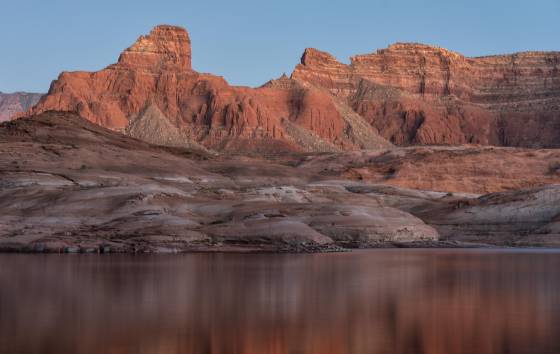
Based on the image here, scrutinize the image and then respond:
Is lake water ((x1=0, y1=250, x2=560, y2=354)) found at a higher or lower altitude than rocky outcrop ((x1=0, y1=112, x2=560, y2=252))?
lower

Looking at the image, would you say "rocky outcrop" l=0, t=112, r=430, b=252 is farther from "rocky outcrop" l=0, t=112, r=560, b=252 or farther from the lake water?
the lake water

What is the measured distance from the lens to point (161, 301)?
27422 millimetres

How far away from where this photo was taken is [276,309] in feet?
85.3

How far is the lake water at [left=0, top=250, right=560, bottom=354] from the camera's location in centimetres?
2005

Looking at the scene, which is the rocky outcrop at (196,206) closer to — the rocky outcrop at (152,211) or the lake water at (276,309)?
the rocky outcrop at (152,211)

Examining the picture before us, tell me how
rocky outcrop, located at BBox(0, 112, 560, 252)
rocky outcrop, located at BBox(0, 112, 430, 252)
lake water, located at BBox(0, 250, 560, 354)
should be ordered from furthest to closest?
rocky outcrop, located at BBox(0, 112, 560, 252)
rocky outcrop, located at BBox(0, 112, 430, 252)
lake water, located at BBox(0, 250, 560, 354)

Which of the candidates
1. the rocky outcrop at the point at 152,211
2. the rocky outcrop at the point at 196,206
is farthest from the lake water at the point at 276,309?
the rocky outcrop at the point at 196,206

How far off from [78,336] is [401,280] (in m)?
17.4

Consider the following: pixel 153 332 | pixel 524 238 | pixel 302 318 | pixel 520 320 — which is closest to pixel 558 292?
pixel 520 320

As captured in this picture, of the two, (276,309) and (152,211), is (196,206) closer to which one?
(152,211)

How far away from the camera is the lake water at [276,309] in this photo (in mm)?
20047

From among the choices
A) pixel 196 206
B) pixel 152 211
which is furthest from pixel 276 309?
pixel 196 206

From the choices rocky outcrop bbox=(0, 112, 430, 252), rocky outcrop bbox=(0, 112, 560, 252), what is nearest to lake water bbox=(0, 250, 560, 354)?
rocky outcrop bbox=(0, 112, 430, 252)

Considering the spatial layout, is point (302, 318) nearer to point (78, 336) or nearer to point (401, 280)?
point (78, 336)
